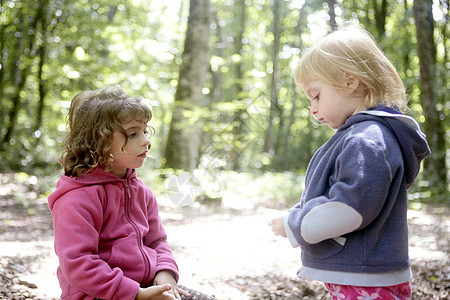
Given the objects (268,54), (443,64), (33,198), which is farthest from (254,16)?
(33,198)

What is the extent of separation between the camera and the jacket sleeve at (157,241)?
211 centimetres

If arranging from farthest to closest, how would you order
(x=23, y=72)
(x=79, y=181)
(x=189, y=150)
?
(x=23, y=72), (x=189, y=150), (x=79, y=181)

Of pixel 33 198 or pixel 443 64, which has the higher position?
pixel 443 64

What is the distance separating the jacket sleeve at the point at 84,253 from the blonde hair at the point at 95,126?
7.1 inches

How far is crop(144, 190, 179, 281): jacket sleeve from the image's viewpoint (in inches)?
83.0

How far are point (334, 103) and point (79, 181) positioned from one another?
115 centimetres

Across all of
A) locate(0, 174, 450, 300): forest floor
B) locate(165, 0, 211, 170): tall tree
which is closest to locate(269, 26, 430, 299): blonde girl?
locate(0, 174, 450, 300): forest floor

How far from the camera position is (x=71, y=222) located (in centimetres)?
181

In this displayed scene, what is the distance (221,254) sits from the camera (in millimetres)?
4480

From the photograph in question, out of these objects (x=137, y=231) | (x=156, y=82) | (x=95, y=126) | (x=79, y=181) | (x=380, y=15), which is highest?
(x=380, y=15)

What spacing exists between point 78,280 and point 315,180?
1.04 m

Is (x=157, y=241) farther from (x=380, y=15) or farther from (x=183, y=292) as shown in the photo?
(x=380, y=15)

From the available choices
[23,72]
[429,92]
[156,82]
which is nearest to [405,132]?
[429,92]

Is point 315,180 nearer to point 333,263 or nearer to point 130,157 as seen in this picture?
point 333,263
